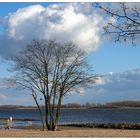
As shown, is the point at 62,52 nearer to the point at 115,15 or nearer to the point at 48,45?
the point at 48,45

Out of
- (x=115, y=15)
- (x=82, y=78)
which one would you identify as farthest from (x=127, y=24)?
(x=82, y=78)

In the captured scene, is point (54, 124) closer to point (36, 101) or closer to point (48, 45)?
point (36, 101)

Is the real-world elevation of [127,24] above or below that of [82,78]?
below

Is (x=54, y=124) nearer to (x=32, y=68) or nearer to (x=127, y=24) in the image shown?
(x=32, y=68)

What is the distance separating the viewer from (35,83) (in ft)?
144

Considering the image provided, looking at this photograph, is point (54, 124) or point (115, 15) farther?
point (54, 124)

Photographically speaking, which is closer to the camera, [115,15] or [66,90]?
[115,15]

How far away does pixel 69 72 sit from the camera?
4341 centimetres

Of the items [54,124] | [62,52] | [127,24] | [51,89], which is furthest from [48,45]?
[127,24]

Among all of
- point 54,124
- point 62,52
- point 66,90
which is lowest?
point 54,124

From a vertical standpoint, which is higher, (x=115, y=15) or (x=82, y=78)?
(x=82, y=78)

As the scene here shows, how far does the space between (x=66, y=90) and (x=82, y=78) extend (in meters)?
1.85

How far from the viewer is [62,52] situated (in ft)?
144

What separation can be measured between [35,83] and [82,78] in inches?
173
